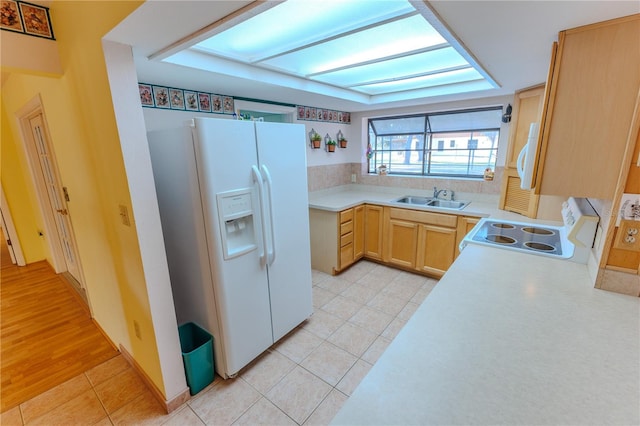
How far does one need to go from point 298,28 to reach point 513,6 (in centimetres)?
100

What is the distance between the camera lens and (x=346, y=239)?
3.25 m

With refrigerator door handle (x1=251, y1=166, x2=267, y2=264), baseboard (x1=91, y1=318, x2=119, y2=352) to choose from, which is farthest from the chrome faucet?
baseboard (x1=91, y1=318, x2=119, y2=352)

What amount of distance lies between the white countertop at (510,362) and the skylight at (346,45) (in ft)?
4.02

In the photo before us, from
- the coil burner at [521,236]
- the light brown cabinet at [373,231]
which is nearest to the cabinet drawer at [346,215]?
the light brown cabinet at [373,231]

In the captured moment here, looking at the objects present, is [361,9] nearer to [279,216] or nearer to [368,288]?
[279,216]

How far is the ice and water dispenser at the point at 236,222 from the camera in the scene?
1.63 metres

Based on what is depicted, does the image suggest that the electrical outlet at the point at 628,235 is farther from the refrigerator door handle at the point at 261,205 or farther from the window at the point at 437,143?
the window at the point at 437,143

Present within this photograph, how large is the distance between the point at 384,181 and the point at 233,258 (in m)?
2.71

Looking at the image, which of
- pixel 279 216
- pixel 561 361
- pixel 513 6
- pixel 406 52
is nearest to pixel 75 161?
pixel 279 216

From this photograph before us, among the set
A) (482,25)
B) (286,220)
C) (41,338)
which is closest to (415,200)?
(286,220)

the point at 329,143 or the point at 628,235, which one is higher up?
the point at 329,143

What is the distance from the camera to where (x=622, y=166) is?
1.07 metres

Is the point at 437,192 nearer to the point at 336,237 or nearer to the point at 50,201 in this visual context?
the point at 336,237

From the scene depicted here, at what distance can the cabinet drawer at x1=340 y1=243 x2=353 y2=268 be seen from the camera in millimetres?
3234
